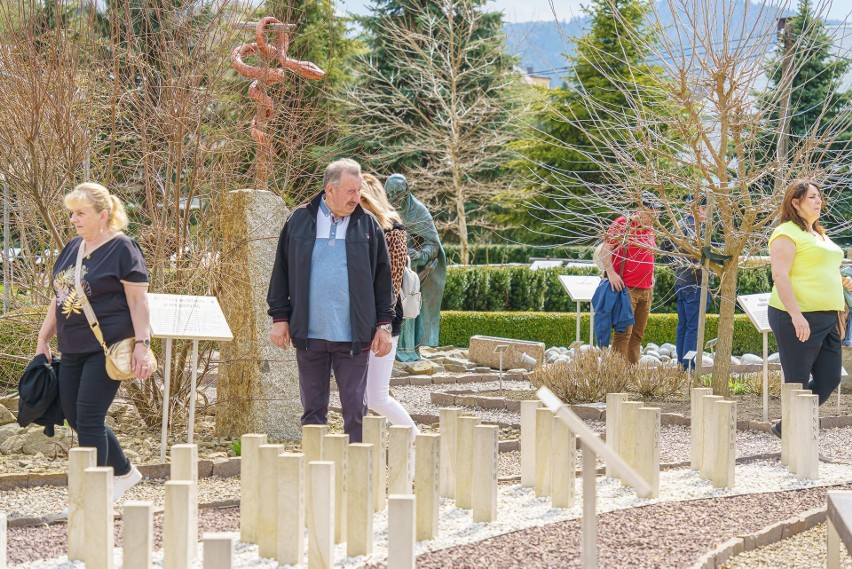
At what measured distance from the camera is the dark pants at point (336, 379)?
17.7ft

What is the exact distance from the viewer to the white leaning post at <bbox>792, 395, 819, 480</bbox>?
6.25 m

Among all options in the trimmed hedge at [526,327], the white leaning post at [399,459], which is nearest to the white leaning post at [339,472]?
the white leaning post at [399,459]

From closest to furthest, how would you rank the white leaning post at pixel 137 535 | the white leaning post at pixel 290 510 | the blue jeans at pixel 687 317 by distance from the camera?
1. the white leaning post at pixel 137 535
2. the white leaning post at pixel 290 510
3. the blue jeans at pixel 687 317

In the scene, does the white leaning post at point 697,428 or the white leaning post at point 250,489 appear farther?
the white leaning post at point 697,428

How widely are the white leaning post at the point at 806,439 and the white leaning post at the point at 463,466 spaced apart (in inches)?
86.5

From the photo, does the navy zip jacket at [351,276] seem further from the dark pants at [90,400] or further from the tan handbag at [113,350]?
the dark pants at [90,400]

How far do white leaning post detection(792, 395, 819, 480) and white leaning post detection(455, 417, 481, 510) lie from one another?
7.21 feet

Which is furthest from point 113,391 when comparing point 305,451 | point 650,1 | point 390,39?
point 390,39

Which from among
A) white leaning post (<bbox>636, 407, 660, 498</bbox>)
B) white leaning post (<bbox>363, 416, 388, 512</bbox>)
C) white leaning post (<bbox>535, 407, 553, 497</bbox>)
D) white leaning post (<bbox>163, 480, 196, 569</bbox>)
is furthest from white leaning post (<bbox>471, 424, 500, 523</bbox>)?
white leaning post (<bbox>163, 480, 196, 569</bbox>)

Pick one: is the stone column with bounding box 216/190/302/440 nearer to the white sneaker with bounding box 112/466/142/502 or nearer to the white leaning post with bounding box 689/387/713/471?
the white sneaker with bounding box 112/466/142/502

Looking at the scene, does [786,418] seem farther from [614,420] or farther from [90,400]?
[90,400]

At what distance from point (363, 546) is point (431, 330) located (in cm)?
891

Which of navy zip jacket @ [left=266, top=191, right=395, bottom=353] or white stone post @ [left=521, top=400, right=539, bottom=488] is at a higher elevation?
navy zip jacket @ [left=266, top=191, right=395, bottom=353]

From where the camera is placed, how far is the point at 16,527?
498 centimetres
